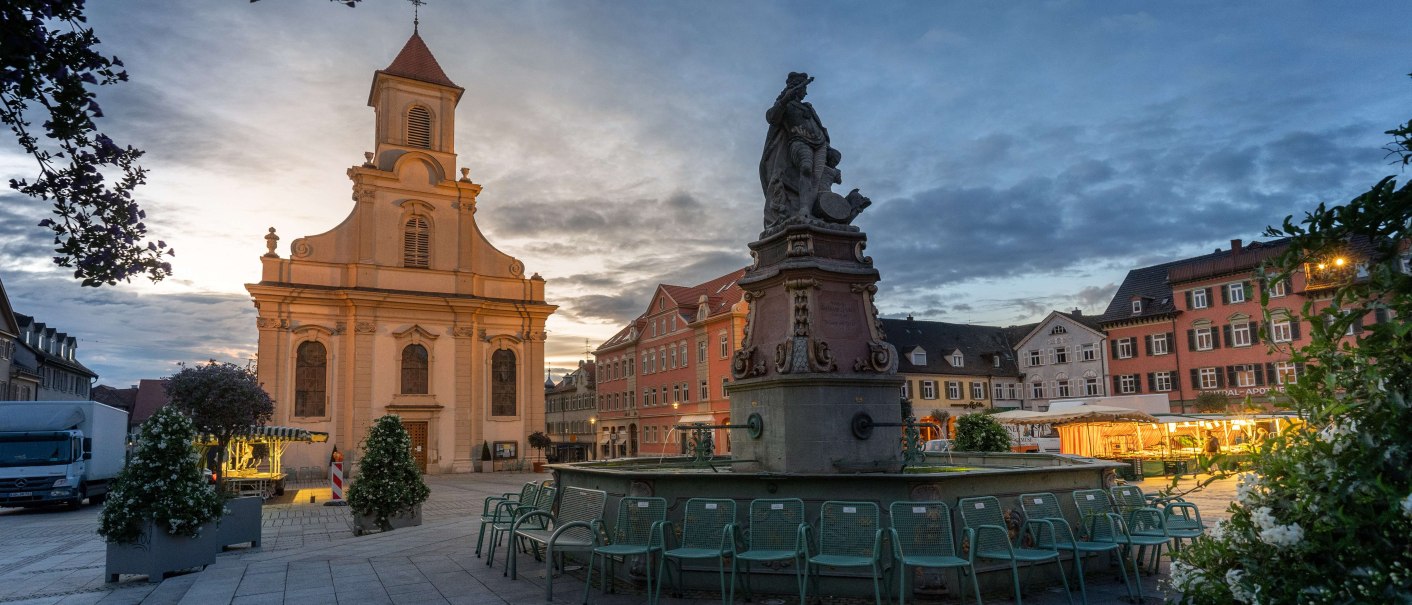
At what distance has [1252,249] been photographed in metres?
47.1

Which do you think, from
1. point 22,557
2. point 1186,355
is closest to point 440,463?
point 22,557

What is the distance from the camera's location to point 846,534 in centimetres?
774

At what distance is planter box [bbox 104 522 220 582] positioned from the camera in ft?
33.7

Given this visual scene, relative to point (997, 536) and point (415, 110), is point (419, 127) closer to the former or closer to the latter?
point (415, 110)

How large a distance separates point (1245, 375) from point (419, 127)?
4547 centimetres

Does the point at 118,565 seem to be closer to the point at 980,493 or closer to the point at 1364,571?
the point at 980,493

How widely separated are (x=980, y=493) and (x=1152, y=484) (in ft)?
65.7

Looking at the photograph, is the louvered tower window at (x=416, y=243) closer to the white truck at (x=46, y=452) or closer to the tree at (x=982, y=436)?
the white truck at (x=46, y=452)

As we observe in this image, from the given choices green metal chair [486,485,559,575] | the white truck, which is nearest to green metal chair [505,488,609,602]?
green metal chair [486,485,559,575]

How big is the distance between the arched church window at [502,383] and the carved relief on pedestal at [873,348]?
34.6 meters

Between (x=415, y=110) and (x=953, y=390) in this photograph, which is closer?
(x=415, y=110)

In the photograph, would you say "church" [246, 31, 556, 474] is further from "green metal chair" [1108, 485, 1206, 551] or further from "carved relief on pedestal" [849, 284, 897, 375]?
"green metal chair" [1108, 485, 1206, 551]

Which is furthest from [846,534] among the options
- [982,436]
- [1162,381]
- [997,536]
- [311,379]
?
[1162,381]

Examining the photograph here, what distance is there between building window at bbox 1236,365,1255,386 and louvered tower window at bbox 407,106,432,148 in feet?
146
